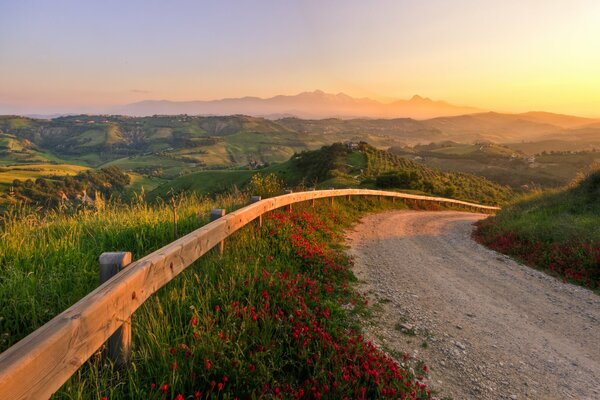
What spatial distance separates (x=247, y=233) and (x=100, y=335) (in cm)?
456

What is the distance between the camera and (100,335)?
2393mm

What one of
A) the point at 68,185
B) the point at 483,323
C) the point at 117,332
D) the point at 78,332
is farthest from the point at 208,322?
the point at 68,185

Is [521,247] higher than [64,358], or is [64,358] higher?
[64,358]

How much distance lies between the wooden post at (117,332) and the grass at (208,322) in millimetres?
86

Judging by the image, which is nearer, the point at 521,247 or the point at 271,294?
the point at 271,294

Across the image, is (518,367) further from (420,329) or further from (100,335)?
(100,335)

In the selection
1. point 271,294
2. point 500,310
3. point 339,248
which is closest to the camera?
point 271,294

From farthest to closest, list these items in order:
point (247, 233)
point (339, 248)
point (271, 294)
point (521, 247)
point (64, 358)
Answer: point (521, 247) < point (339, 248) < point (247, 233) < point (271, 294) < point (64, 358)

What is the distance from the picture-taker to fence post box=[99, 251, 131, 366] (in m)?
2.85

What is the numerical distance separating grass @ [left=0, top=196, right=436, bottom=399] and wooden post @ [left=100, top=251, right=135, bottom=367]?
86mm

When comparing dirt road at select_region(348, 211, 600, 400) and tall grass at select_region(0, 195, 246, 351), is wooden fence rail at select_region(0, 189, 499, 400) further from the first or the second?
dirt road at select_region(348, 211, 600, 400)

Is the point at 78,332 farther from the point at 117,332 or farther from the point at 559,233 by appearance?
the point at 559,233

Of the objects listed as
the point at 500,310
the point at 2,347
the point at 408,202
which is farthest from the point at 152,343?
the point at 408,202

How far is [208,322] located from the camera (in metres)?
3.57
